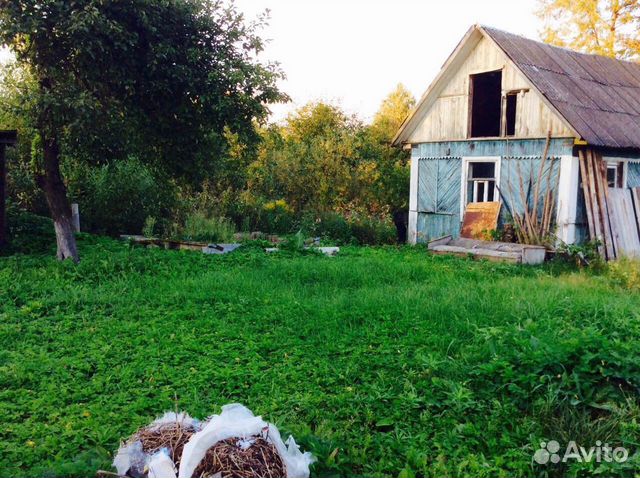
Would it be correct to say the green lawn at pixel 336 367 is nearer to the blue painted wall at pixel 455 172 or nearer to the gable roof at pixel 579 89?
the blue painted wall at pixel 455 172

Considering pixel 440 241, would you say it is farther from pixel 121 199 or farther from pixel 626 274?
pixel 121 199

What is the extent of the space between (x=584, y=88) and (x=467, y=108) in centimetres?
288

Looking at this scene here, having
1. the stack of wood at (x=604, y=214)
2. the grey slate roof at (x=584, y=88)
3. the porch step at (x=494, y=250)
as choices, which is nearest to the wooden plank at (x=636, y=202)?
the stack of wood at (x=604, y=214)

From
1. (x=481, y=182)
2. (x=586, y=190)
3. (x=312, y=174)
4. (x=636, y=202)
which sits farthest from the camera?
(x=312, y=174)

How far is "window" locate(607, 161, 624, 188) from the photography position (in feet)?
45.8

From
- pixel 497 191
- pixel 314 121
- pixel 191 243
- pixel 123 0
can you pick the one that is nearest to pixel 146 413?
pixel 123 0

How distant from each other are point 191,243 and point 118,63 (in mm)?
4775

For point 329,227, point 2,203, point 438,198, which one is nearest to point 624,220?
point 438,198

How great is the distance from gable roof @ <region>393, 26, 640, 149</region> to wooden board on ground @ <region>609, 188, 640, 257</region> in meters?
1.13

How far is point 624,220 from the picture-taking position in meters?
13.2

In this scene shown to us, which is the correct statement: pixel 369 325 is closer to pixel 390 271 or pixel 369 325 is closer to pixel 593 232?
pixel 390 271

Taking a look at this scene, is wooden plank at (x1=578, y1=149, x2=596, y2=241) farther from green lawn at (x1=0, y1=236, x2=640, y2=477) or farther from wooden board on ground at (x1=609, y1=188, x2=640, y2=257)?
green lawn at (x1=0, y1=236, x2=640, y2=477)

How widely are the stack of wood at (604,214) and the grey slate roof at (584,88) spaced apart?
1.99 ft

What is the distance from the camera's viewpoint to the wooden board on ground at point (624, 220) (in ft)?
42.4
